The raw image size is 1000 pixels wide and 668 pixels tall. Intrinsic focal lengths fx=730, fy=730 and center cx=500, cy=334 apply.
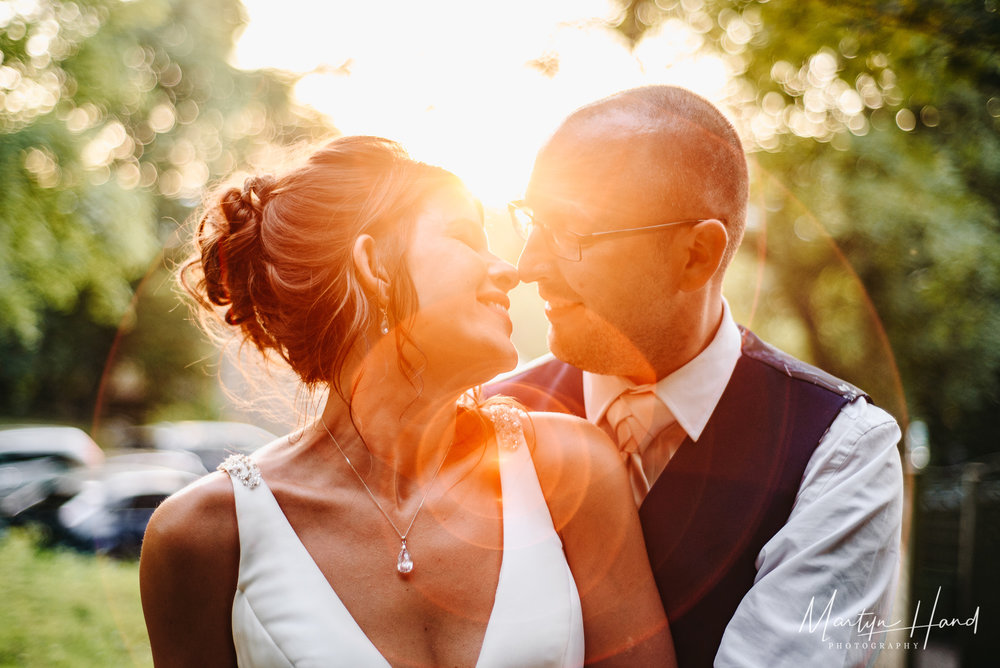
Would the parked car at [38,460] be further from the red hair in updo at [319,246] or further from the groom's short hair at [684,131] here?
the groom's short hair at [684,131]

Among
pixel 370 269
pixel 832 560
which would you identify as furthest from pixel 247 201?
pixel 832 560

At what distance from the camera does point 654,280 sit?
9.45ft

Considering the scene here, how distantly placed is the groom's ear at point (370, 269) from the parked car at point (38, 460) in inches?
466

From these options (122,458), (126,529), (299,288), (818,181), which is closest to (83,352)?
(122,458)

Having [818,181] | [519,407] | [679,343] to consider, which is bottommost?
[818,181]

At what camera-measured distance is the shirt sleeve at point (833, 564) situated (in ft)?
7.59

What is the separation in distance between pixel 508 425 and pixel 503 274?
0.59 meters

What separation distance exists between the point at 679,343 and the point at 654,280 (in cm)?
27

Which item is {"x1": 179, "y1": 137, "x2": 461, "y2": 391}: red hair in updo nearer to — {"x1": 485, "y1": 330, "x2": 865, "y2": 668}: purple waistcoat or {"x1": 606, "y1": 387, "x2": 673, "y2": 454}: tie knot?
{"x1": 606, "y1": 387, "x2": 673, "y2": 454}: tie knot

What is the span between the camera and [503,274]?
2469 mm

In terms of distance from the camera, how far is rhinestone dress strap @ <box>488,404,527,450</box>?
266 centimetres

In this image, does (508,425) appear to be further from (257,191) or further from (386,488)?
(257,191)

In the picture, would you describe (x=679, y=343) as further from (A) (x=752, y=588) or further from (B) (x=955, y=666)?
(B) (x=955, y=666)

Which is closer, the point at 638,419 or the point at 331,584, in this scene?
the point at 331,584
